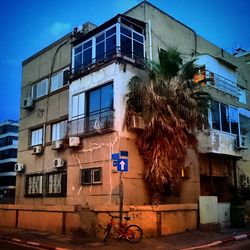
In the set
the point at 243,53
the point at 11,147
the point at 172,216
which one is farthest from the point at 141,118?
the point at 11,147

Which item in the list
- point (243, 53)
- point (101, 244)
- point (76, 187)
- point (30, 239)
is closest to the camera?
point (101, 244)

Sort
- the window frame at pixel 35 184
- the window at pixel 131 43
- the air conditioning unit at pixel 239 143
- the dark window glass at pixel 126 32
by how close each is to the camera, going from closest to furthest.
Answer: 1. the window at pixel 131 43
2. the dark window glass at pixel 126 32
3. the air conditioning unit at pixel 239 143
4. the window frame at pixel 35 184

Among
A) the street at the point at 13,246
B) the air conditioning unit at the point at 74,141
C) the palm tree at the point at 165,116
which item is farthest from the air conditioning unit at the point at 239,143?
the street at the point at 13,246

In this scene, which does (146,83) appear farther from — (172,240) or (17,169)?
(17,169)

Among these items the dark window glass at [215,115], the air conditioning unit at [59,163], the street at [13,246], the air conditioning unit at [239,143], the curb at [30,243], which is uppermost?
the dark window glass at [215,115]

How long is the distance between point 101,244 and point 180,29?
1544cm

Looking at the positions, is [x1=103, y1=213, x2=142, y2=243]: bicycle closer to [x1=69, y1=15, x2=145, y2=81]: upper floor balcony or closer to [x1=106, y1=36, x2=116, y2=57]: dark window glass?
[x1=69, y1=15, x2=145, y2=81]: upper floor balcony

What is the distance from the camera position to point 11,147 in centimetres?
7888

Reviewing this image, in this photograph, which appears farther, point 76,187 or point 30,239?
point 76,187

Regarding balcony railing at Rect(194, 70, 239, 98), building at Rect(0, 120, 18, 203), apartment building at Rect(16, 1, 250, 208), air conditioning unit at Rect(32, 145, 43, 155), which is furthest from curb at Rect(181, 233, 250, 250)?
building at Rect(0, 120, 18, 203)

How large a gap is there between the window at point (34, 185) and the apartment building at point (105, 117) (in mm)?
64

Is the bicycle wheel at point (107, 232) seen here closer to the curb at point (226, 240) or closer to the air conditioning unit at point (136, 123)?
the curb at point (226, 240)

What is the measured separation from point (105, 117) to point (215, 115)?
7.28 meters

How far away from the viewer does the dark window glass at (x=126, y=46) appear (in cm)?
1844
